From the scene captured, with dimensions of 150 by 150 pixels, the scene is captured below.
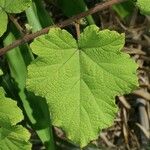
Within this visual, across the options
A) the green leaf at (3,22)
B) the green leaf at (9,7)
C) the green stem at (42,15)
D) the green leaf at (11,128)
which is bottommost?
the green leaf at (11,128)

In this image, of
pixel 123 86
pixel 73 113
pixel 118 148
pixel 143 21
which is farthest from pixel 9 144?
pixel 143 21

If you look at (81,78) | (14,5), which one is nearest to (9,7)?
(14,5)

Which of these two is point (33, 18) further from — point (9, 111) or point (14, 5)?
point (9, 111)

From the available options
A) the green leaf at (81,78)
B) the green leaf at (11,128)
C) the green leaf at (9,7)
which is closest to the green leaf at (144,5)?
the green leaf at (81,78)

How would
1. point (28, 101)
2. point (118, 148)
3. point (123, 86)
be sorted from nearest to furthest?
point (123, 86), point (28, 101), point (118, 148)

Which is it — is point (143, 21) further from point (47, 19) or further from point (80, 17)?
point (80, 17)

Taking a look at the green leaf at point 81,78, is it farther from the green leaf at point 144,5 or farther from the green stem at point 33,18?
the green stem at point 33,18
